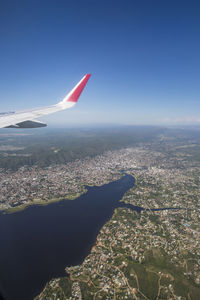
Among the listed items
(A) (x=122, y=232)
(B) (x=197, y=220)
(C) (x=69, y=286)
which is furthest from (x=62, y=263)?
(B) (x=197, y=220)

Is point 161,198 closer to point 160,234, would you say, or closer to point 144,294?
point 160,234

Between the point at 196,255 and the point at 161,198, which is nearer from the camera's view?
the point at 196,255

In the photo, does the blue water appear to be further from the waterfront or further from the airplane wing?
the airplane wing

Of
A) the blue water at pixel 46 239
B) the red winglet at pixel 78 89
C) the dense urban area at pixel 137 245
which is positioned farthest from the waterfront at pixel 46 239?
the red winglet at pixel 78 89

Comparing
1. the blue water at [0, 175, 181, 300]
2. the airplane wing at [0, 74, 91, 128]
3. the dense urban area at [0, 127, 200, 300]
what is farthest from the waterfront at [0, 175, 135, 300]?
the airplane wing at [0, 74, 91, 128]

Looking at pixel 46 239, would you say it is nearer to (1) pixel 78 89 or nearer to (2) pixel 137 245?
(2) pixel 137 245

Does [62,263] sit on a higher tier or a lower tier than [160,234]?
lower

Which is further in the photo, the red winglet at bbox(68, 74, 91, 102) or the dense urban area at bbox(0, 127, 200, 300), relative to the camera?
the dense urban area at bbox(0, 127, 200, 300)

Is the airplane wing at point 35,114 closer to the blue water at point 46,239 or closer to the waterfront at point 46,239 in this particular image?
the waterfront at point 46,239
